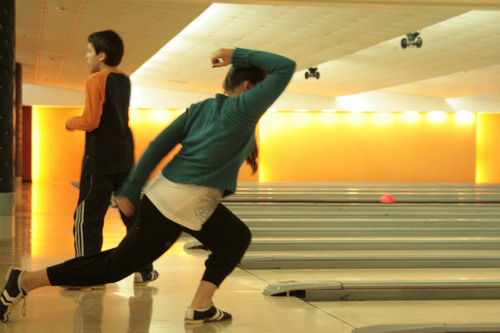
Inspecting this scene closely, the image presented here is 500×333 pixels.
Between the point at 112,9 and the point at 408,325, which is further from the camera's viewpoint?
the point at 112,9

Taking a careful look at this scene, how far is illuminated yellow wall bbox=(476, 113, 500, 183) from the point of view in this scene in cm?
2417

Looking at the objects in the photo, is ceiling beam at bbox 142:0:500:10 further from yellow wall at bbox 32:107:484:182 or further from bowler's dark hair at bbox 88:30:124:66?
yellow wall at bbox 32:107:484:182

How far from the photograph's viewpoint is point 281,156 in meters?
23.5

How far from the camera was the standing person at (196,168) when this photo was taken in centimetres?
240

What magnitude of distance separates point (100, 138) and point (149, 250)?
1.04m

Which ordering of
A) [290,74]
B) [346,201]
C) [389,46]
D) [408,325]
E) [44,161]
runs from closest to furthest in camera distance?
1. [290,74]
2. [408,325]
3. [346,201]
4. [389,46]
5. [44,161]

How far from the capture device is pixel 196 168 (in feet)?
8.03

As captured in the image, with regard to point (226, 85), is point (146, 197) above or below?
below

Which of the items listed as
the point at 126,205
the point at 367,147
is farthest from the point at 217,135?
the point at 367,147

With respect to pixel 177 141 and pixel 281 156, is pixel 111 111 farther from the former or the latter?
pixel 281 156

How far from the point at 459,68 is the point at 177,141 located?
15379mm

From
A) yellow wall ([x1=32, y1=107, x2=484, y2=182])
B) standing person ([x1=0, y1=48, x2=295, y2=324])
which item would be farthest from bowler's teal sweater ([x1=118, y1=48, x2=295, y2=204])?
yellow wall ([x1=32, y1=107, x2=484, y2=182])

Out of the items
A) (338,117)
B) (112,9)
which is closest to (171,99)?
(338,117)

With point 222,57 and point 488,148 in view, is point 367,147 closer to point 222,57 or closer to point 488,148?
point 488,148
